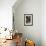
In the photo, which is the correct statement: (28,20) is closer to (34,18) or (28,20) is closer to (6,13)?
(34,18)

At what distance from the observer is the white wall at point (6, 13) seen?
461 cm

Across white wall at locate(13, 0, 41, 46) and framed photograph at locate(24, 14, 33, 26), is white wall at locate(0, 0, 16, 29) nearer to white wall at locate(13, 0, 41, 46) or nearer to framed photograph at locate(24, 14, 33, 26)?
white wall at locate(13, 0, 41, 46)

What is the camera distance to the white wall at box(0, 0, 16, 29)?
15.1 feet

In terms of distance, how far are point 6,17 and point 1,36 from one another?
0.76m

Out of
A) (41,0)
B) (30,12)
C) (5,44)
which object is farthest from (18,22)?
(5,44)

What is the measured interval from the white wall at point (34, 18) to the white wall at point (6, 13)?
1214mm

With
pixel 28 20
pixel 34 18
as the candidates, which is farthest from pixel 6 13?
pixel 34 18

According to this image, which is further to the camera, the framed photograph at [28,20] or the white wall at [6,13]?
the framed photograph at [28,20]

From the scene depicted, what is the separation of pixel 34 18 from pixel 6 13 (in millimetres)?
1733

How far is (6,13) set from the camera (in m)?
4.64

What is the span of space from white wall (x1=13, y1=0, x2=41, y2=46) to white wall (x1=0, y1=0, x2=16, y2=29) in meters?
1.21

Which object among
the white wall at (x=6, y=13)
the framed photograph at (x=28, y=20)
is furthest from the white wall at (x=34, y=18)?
the white wall at (x=6, y=13)

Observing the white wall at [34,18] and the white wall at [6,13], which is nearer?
the white wall at [6,13]

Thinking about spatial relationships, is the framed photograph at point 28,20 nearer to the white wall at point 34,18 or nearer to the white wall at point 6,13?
the white wall at point 34,18
